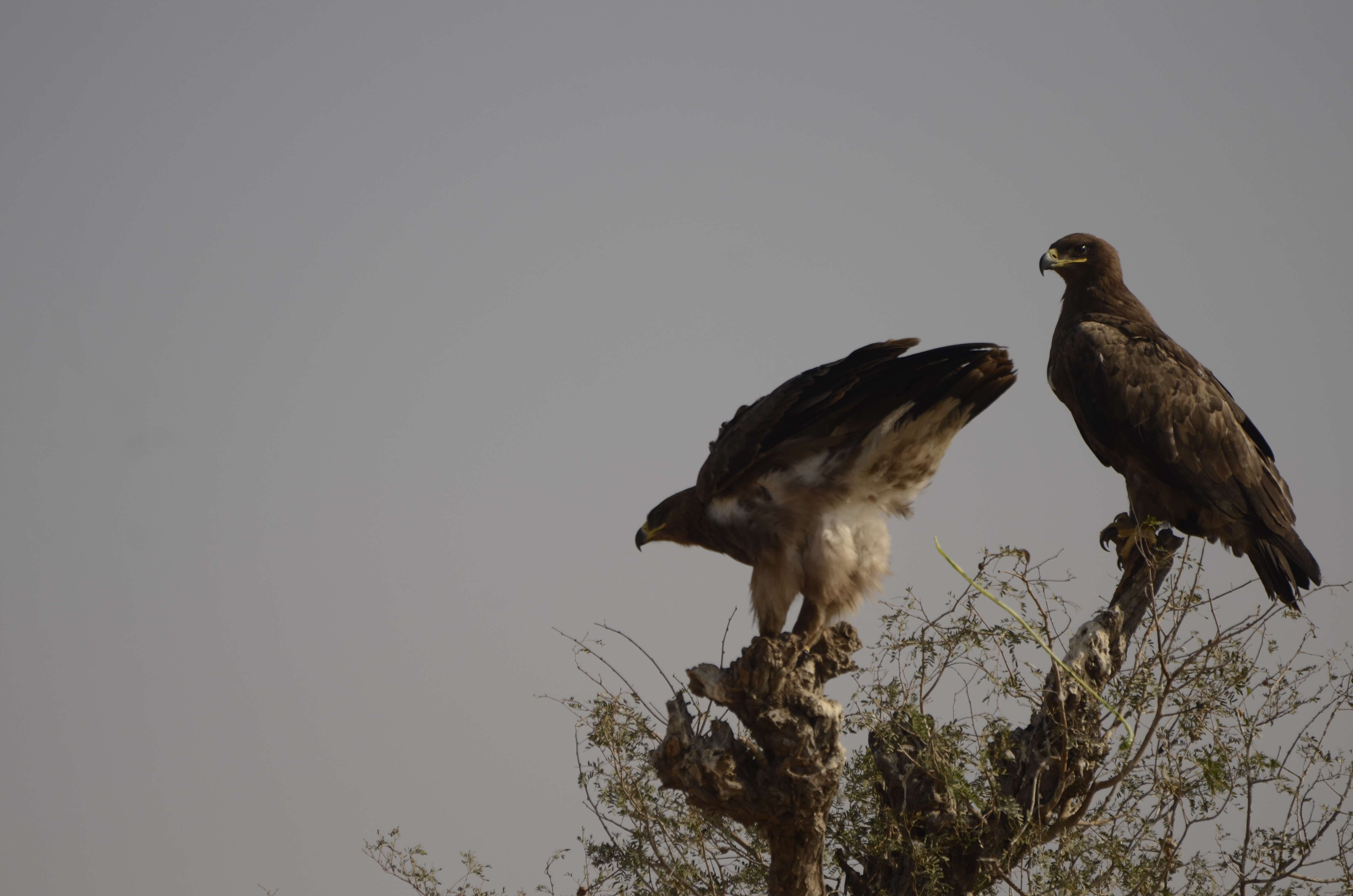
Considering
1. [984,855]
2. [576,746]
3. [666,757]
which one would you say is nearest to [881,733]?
[984,855]

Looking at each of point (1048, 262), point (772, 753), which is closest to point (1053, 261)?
point (1048, 262)

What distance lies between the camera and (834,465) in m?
5.67

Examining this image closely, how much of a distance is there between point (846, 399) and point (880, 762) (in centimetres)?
199

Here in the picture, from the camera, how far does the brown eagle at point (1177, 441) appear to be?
6.81 m

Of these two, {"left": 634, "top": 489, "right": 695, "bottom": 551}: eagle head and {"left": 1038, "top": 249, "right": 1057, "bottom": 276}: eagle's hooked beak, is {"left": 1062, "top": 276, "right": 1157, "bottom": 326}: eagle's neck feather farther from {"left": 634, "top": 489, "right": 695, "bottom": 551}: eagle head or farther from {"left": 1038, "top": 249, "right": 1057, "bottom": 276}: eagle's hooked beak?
{"left": 634, "top": 489, "right": 695, "bottom": 551}: eagle head

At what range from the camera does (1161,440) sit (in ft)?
22.7

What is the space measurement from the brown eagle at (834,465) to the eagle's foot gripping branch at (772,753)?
0.46m

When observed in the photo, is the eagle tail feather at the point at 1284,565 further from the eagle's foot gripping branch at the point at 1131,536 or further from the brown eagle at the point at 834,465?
the brown eagle at the point at 834,465

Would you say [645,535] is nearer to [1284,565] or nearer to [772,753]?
[772,753]

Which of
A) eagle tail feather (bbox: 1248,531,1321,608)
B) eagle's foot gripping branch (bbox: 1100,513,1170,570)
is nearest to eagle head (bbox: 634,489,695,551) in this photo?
eagle's foot gripping branch (bbox: 1100,513,1170,570)

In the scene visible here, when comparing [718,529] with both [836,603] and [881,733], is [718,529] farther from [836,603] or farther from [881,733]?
[881,733]

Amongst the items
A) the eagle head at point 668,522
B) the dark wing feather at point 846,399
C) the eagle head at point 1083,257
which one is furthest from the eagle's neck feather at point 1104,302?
the eagle head at point 668,522

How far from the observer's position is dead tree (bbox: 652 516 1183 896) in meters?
5.17

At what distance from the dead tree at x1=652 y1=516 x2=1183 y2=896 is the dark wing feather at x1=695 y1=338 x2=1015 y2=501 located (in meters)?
0.92
